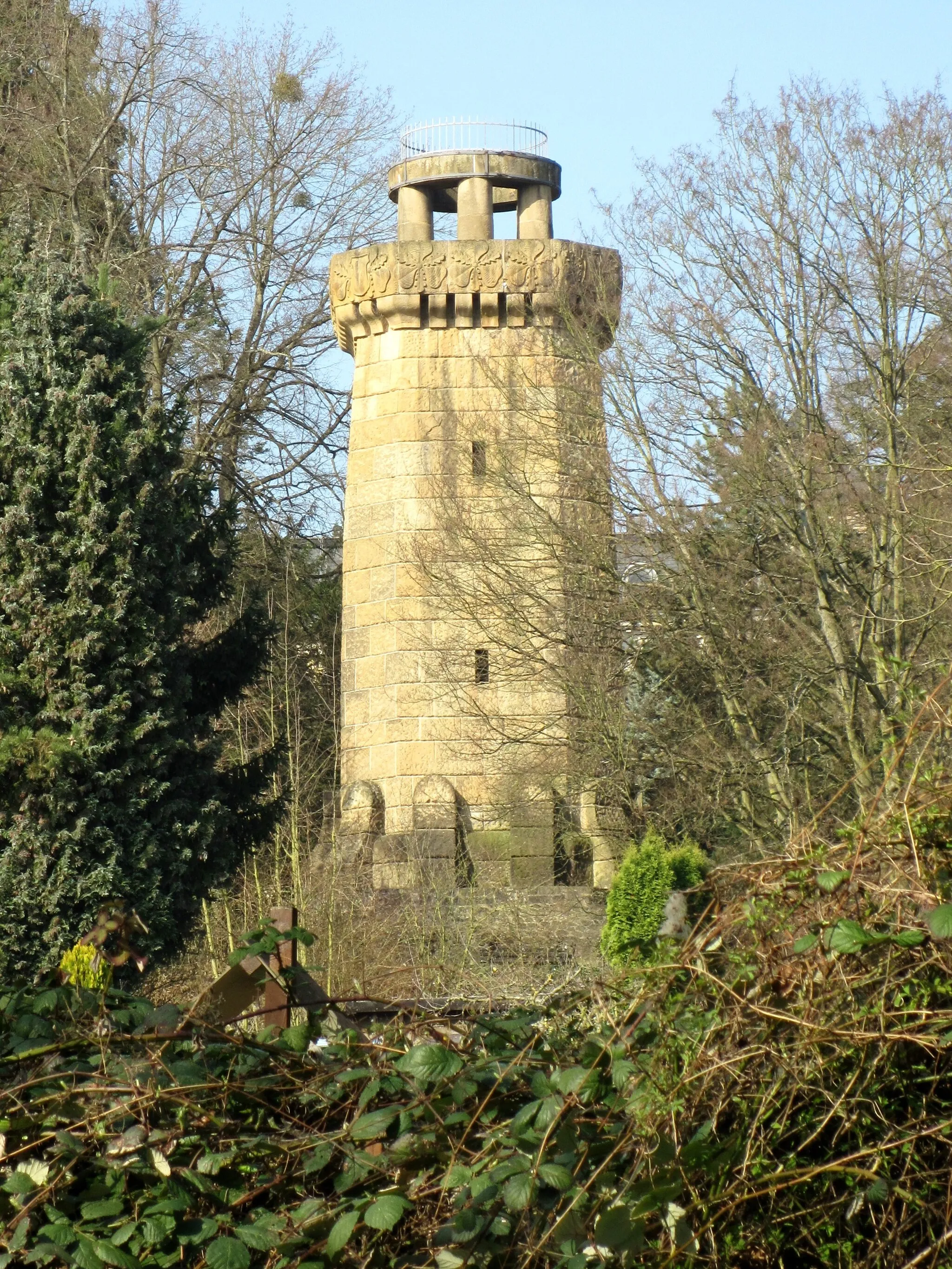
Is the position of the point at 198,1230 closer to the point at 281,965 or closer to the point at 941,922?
the point at 281,965

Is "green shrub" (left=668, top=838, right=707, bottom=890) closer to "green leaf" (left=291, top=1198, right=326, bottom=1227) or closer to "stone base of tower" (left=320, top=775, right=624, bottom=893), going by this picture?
"stone base of tower" (left=320, top=775, right=624, bottom=893)

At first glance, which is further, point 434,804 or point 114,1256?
point 434,804

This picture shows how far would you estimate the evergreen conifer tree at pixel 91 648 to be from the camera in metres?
10.4

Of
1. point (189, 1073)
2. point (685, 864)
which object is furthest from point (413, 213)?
point (189, 1073)

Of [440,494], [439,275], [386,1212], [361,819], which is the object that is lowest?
[361,819]

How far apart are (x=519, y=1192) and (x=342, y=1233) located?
23cm

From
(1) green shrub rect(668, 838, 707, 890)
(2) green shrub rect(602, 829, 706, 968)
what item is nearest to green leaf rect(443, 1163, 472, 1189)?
(2) green shrub rect(602, 829, 706, 968)

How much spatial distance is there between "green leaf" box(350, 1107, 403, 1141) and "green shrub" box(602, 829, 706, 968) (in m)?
11.7

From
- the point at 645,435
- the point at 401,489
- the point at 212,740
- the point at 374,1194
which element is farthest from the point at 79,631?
the point at 374,1194

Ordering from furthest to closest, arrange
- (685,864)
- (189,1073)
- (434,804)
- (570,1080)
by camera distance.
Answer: (434,804) < (685,864) < (189,1073) < (570,1080)

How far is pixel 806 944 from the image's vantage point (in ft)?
6.31

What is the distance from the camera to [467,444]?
17.4 metres

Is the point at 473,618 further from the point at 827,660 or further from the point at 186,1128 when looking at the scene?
the point at 186,1128

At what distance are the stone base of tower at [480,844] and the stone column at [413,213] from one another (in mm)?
6519
